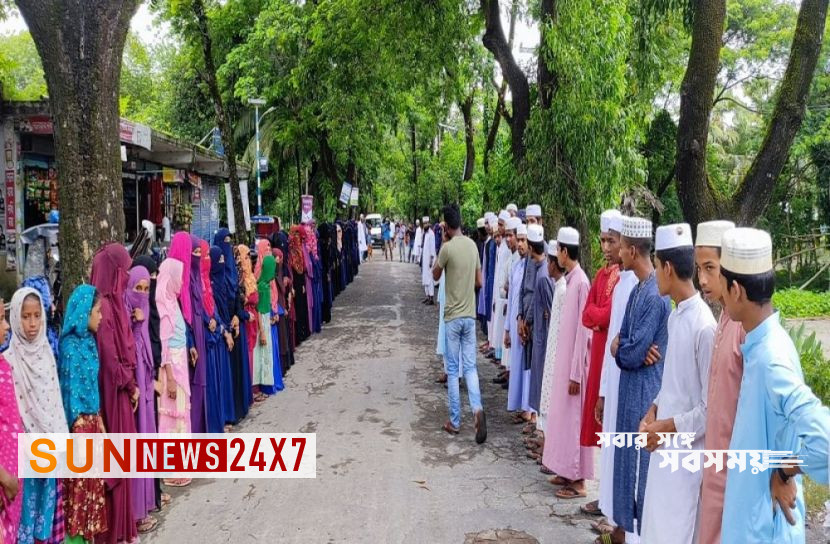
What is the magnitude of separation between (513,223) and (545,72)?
8.08ft

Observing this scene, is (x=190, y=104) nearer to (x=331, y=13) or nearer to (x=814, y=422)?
(x=331, y=13)

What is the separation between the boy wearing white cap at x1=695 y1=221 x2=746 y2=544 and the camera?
266 centimetres

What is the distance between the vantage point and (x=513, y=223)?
7.95 metres

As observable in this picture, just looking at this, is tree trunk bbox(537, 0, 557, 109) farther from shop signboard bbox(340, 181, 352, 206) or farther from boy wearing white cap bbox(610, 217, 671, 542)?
shop signboard bbox(340, 181, 352, 206)

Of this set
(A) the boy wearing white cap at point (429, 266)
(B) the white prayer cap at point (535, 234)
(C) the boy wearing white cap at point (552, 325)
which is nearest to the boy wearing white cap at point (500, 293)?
(B) the white prayer cap at point (535, 234)

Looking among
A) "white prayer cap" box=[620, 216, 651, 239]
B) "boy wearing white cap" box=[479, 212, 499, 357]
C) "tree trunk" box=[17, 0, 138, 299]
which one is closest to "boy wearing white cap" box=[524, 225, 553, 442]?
"white prayer cap" box=[620, 216, 651, 239]

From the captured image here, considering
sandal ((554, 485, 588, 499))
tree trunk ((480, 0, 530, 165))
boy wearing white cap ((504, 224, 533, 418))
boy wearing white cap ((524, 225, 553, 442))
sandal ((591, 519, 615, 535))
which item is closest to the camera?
sandal ((591, 519, 615, 535))

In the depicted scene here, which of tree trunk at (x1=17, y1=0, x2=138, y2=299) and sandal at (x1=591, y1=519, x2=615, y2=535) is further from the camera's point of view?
tree trunk at (x1=17, y1=0, x2=138, y2=299)

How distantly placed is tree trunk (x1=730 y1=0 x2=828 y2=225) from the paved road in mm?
3058

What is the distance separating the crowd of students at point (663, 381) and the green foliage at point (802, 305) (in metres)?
11.3

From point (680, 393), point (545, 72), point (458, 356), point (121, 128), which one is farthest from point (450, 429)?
point (121, 128)

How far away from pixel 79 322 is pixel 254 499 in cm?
193

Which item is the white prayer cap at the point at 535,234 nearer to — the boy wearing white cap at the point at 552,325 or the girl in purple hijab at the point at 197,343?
the boy wearing white cap at the point at 552,325

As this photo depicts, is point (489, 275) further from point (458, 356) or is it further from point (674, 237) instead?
point (674, 237)
